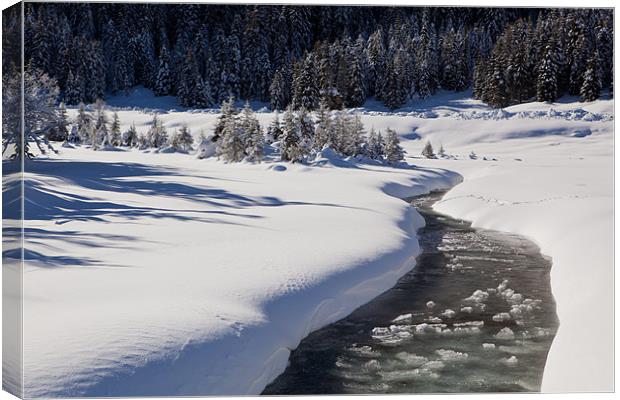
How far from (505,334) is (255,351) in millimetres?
4332

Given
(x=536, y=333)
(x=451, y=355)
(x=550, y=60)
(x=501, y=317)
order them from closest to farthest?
(x=451, y=355) < (x=536, y=333) < (x=501, y=317) < (x=550, y=60)

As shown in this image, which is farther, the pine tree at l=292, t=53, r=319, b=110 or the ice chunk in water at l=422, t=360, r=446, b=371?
the pine tree at l=292, t=53, r=319, b=110

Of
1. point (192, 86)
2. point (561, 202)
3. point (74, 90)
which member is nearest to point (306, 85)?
point (192, 86)

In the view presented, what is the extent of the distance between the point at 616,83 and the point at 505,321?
4.89 meters

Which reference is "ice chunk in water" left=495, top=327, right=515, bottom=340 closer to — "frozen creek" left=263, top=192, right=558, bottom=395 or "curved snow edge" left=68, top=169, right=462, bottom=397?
"frozen creek" left=263, top=192, right=558, bottom=395

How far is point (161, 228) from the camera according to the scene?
15992 mm

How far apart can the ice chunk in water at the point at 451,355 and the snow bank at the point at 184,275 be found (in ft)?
3.64

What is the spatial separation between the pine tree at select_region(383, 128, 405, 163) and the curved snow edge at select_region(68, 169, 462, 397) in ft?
65.6

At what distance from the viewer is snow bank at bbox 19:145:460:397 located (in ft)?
27.2

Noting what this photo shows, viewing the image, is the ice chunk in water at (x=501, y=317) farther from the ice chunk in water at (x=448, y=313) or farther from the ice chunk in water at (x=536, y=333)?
the ice chunk in water at (x=448, y=313)

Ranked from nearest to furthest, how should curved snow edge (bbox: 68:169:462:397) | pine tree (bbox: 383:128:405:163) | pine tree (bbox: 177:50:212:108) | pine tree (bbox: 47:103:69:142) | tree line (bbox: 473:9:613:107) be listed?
curved snow edge (bbox: 68:169:462:397) < tree line (bbox: 473:9:613:107) < pine tree (bbox: 47:103:69:142) < pine tree (bbox: 177:50:212:108) < pine tree (bbox: 383:128:405:163)

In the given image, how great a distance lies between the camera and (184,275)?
38.1ft

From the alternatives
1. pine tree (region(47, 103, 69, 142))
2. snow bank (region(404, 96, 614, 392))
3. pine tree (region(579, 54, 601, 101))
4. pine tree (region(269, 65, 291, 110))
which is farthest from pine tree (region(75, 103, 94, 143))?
pine tree (region(579, 54, 601, 101))

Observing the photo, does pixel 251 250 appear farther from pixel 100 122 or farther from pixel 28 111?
pixel 100 122
